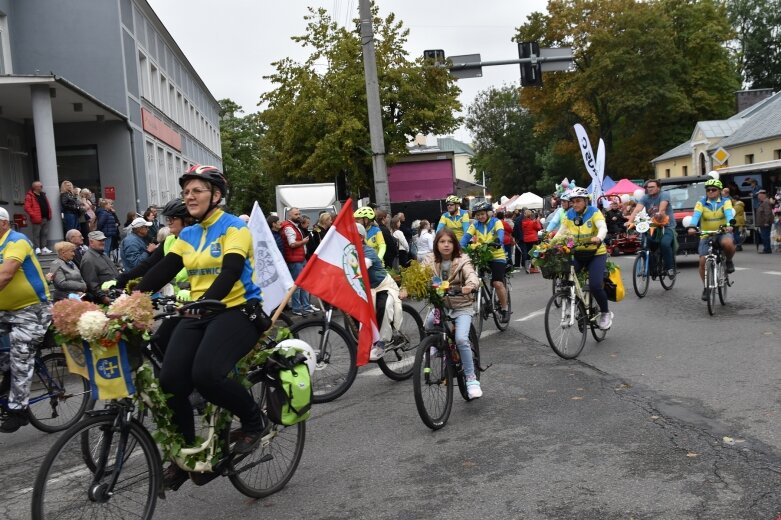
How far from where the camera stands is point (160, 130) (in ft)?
111

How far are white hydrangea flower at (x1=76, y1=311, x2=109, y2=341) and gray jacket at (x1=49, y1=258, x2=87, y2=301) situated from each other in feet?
22.0

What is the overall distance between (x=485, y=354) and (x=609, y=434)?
3888 millimetres

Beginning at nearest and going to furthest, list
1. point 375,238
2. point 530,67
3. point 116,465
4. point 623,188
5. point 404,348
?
point 116,465 → point 404,348 → point 375,238 → point 530,67 → point 623,188

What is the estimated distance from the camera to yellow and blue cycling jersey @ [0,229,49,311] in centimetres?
698

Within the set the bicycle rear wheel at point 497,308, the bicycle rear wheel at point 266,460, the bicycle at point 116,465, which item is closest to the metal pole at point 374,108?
the bicycle rear wheel at point 497,308

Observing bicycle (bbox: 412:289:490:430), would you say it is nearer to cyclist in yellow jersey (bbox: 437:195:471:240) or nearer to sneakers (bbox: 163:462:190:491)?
sneakers (bbox: 163:462:190:491)

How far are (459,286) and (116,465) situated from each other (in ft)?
11.7

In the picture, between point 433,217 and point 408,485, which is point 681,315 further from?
point 433,217

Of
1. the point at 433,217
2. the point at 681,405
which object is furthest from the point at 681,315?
the point at 433,217

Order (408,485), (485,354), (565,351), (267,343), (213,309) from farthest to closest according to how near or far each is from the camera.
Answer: (485,354)
(565,351)
(267,343)
(408,485)
(213,309)

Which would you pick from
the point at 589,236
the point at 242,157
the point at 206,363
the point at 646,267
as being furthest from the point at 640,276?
the point at 242,157

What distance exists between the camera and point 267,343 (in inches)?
229

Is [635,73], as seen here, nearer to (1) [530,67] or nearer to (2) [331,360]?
(1) [530,67]

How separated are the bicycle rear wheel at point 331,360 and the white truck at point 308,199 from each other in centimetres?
1990
